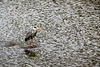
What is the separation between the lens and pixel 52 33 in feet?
50.1

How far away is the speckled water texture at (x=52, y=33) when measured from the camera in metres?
11.5

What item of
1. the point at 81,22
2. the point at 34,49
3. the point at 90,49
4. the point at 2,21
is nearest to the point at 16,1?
the point at 2,21

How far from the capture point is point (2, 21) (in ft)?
63.9

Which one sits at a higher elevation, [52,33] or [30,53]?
[52,33]

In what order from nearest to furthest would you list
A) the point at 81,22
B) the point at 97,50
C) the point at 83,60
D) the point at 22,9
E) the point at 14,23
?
the point at 83,60 → the point at 97,50 → the point at 81,22 → the point at 14,23 → the point at 22,9

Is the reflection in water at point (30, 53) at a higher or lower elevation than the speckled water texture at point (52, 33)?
lower

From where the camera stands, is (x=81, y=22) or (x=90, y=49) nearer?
(x=90, y=49)

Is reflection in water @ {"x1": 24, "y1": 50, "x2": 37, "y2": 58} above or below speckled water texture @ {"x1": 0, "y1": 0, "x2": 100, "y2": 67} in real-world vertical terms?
below

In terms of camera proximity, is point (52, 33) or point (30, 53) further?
point (52, 33)

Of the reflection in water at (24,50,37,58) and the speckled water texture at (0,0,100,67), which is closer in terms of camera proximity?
the speckled water texture at (0,0,100,67)

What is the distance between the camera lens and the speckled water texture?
11.5m

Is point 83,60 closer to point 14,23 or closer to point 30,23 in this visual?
point 30,23

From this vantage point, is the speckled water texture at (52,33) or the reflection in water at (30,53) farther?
the reflection in water at (30,53)

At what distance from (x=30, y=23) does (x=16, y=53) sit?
5760mm
